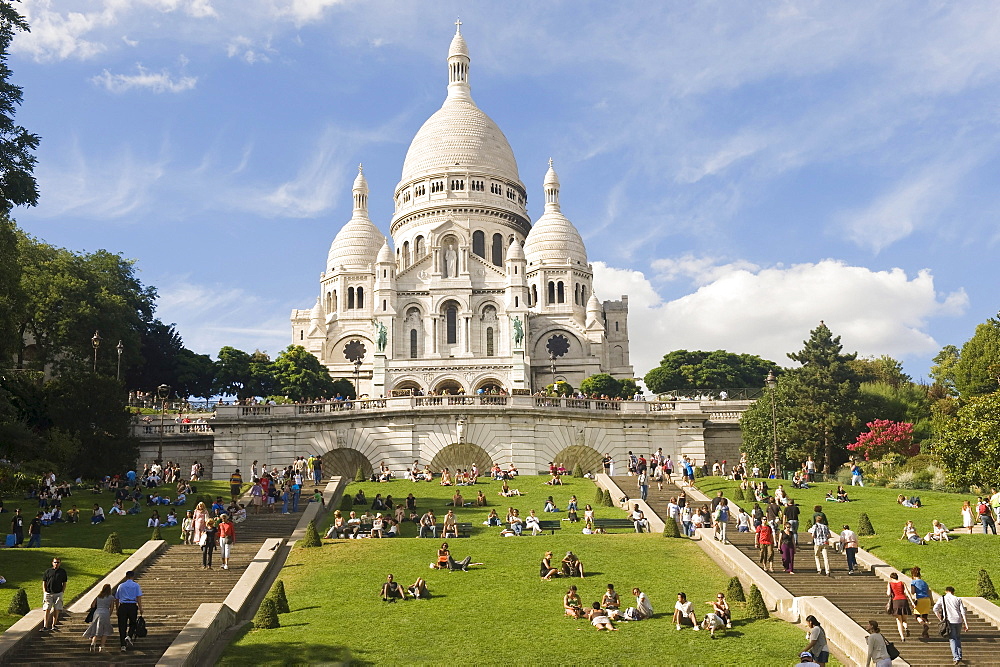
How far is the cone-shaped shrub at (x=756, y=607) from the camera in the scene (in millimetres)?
21188

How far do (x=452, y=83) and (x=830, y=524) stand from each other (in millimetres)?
101379

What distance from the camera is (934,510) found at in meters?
32.7

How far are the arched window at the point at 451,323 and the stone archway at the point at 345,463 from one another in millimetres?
51012

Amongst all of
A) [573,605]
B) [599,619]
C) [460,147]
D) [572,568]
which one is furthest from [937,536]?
[460,147]

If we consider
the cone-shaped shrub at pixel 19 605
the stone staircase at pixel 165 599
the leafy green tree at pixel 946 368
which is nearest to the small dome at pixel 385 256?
the leafy green tree at pixel 946 368

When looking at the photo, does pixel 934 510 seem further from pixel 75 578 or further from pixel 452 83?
pixel 452 83

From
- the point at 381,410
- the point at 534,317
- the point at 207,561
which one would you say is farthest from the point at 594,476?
the point at 534,317

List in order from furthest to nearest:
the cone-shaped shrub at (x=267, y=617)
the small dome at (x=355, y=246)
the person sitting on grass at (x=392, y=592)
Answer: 1. the small dome at (x=355, y=246)
2. the person sitting on grass at (x=392, y=592)
3. the cone-shaped shrub at (x=267, y=617)

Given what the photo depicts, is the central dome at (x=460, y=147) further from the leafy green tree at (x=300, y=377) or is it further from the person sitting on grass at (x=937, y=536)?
the person sitting on grass at (x=937, y=536)

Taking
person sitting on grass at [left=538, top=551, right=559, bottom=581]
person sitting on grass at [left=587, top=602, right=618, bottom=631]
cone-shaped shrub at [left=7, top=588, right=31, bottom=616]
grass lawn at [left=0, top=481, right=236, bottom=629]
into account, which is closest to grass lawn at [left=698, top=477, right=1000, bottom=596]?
person sitting on grass at [left=587, top=602, right=618, bottom=631]

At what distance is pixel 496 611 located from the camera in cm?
2167

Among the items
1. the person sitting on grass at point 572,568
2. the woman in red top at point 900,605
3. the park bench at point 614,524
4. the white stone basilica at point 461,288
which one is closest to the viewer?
the woman in red top at point 900,605

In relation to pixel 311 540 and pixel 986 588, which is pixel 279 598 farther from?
pixel 986 588

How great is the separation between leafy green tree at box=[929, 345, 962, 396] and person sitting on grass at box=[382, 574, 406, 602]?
45.4 m
